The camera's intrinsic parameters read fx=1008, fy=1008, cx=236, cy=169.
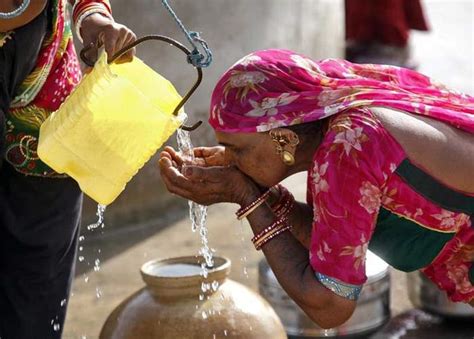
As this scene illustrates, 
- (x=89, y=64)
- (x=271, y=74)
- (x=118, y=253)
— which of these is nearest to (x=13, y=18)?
(x=89, y=64)

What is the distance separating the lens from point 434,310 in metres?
4.46

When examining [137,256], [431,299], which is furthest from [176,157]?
[137,256]

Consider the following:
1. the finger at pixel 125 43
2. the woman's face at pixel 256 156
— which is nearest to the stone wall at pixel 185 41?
the finger at pixel 125 43

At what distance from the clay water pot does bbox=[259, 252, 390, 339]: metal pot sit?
39.5 inches

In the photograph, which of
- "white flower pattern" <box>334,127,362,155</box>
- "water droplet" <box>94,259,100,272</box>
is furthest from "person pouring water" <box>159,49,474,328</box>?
"water droplet" <box>94,259,100,272</box>

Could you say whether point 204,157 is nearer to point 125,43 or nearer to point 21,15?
point 125,43

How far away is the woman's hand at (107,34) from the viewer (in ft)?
9.23

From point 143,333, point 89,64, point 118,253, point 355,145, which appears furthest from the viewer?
point 118,253

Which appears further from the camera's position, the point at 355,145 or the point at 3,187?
the point at 3,187

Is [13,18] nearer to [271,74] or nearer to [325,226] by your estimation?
[271,74]

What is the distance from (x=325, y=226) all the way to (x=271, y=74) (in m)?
0.40

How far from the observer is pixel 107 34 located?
2.83 meters

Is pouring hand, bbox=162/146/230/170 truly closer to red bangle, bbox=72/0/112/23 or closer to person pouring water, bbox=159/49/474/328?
person pouring water, bbox=159/49/474/328

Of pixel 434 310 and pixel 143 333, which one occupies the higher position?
pixel 143 333
